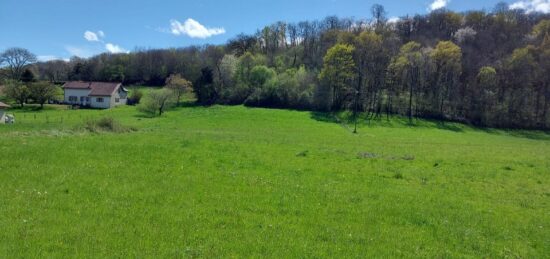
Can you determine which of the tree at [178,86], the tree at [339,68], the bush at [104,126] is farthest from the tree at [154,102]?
the bush at [104,126]

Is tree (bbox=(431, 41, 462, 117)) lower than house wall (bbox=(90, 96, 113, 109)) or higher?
higher

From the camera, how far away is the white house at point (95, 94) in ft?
245

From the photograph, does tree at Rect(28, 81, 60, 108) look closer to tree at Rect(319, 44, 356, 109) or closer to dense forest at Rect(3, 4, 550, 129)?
dense forest at Rect(3, 4, 550, 129)

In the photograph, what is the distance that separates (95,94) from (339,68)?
55.3 metres

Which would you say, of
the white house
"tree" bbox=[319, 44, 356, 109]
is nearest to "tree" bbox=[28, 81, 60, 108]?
the white house

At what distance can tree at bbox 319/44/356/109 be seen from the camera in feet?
198

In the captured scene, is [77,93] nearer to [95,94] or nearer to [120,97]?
[95,94]

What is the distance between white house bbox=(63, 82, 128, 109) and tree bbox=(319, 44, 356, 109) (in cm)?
4807

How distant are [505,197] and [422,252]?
7556 millimetres

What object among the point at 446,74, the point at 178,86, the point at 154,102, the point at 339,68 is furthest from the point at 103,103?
the point at 446,74

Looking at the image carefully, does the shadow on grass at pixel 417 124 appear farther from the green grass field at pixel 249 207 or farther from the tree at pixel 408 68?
the green grass field at pixel 249 207

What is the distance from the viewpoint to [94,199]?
28.9ft

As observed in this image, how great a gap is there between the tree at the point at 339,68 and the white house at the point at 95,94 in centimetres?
4807

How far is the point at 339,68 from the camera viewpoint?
61156 millimetres
